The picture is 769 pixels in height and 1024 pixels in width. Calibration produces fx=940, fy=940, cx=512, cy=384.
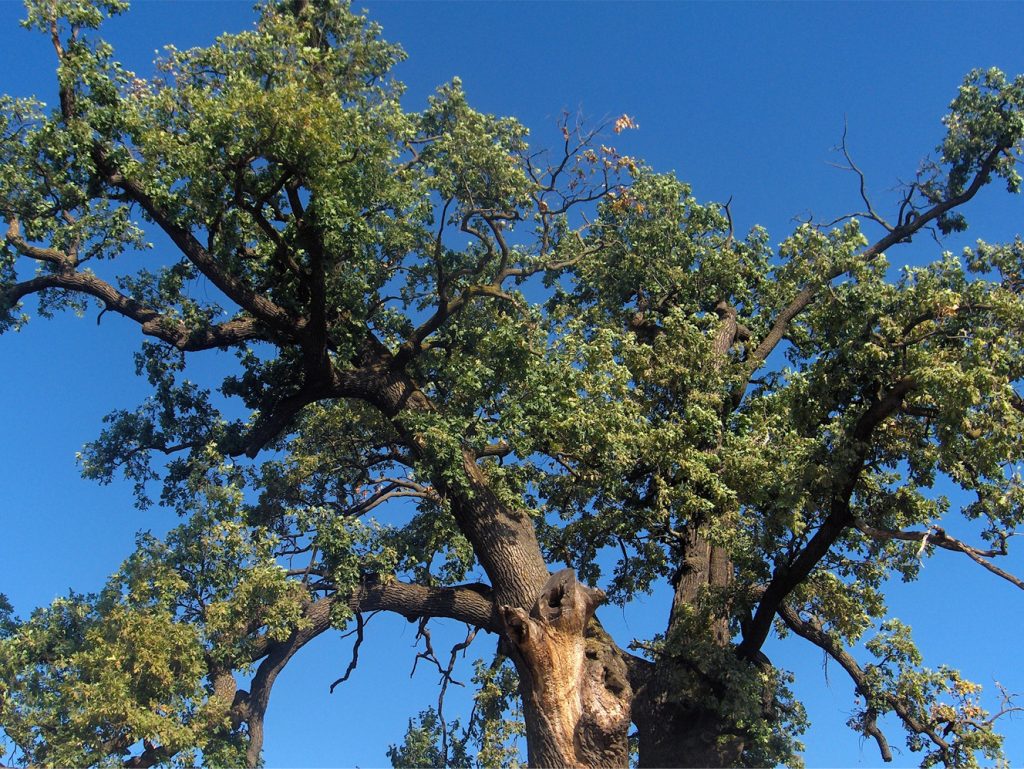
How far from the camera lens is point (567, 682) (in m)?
11.1

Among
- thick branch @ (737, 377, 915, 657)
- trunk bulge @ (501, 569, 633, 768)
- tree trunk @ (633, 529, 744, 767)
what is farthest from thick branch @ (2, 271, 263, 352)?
thick branch @ (737, 377, 915, 657)

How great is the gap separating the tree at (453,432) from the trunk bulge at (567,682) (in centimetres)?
3

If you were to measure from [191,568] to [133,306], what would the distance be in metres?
3.95

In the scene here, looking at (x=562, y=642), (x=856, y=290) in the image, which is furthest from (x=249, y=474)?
(x=856, y=290)

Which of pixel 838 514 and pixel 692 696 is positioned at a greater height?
pixel 838 514

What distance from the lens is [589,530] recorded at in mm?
14617

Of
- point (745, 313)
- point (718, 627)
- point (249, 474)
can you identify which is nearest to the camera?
point (718, 627)

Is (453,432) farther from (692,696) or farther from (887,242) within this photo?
(887,242)

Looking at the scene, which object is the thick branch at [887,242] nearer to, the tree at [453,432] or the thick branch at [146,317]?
the tree at [453,432]

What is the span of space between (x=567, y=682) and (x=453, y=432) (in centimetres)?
357

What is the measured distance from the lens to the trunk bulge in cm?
1079

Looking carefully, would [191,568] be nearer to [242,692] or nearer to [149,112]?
[242,692]

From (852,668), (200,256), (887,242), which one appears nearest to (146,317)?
(200,256)

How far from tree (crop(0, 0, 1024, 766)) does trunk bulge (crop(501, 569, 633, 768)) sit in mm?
30
